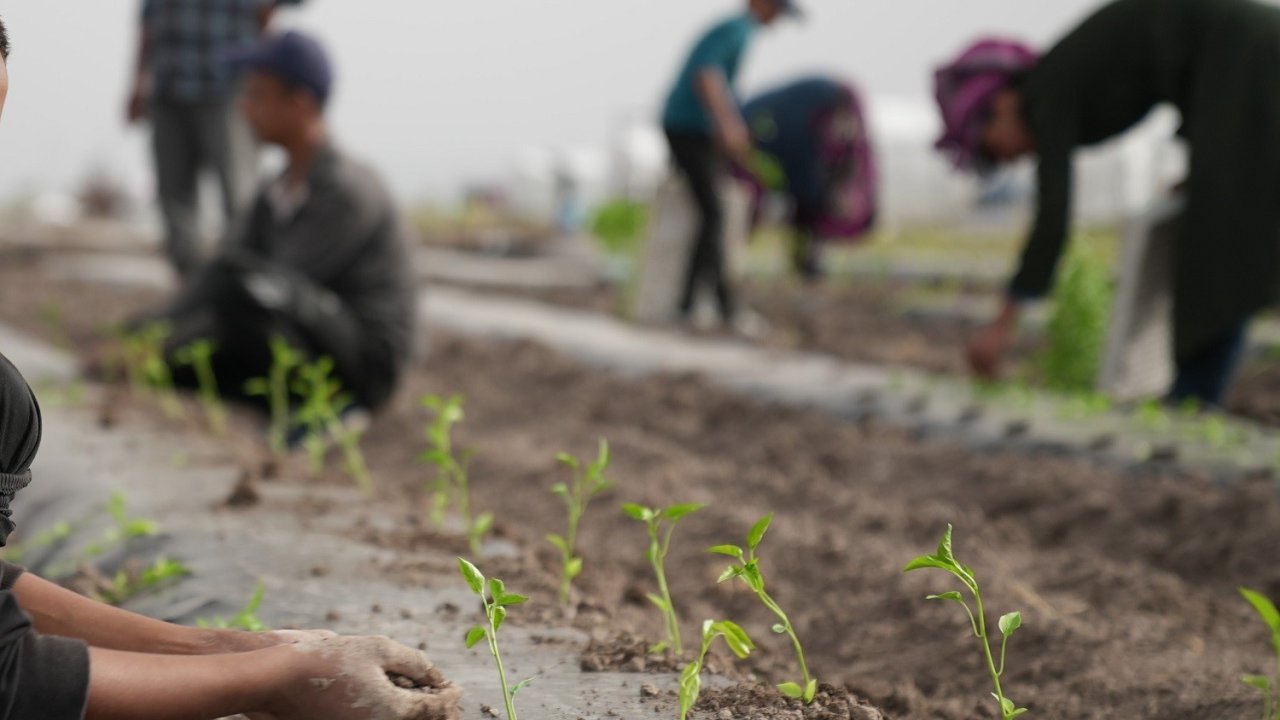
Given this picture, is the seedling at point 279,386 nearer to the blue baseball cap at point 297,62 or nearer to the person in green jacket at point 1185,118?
the blue baseball cap at point 297,62

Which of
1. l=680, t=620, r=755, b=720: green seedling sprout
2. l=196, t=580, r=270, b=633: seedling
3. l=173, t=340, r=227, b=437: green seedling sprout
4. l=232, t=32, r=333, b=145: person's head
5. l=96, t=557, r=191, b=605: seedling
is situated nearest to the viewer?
l=680, t=620, r=755, b=720: green seedling sprout

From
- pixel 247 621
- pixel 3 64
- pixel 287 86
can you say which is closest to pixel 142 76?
pixel 287 86

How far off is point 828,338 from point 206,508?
14.0 feet

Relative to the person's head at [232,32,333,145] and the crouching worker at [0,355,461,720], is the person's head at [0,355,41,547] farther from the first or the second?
the person's head at [232,32,333,145]

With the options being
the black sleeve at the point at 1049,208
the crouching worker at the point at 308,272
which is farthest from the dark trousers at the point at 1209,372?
the crouching worker at the point at 308,272

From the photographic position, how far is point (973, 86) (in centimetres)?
346

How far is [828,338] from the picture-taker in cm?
612

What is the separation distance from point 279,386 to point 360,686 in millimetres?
2148

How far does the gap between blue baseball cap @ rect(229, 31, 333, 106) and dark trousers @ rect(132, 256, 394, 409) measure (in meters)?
0.54

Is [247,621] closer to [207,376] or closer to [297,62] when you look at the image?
[207,376]

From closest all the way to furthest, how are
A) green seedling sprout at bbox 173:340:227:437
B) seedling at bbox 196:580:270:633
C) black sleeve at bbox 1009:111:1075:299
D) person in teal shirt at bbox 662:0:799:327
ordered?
seedling at bbox 196:580:270:633
green seedling sprout at bbox 173:340:227:437
black sleeve at bbox 1009:111:1075:299
person in teal shirt at bbox 662:0:799:327

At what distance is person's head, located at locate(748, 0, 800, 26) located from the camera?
18.2 ft

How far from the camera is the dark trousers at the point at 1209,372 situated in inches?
138

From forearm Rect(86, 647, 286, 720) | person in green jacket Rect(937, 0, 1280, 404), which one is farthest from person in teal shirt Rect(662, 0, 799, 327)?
forearm Rect(86, 647, 286, 720)
